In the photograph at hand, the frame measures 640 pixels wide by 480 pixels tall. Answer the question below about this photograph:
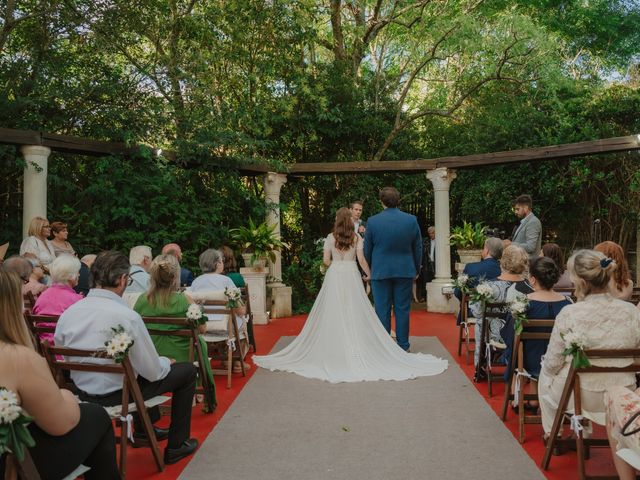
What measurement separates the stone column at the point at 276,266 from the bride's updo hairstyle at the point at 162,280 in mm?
5726

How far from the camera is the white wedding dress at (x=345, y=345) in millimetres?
5887

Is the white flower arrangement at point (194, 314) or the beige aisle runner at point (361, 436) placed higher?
the white flower arrangement at point (194, 314)

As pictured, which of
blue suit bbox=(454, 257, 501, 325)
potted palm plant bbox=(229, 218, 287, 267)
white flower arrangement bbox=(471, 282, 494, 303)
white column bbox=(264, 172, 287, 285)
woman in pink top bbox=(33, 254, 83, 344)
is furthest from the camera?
white column bbox=(264, 172, 287, 285)

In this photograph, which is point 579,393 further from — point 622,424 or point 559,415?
point 622,424

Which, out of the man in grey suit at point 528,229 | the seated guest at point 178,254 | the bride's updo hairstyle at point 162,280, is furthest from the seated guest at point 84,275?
the man in grey suit at point 528,229

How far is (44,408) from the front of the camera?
7.43ft

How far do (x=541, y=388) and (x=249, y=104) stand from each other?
10095 millimetres

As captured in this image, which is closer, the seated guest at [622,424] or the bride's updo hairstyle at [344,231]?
the seated guest at [622,424]

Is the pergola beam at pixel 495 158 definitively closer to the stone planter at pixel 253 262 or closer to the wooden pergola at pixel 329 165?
the wooden pergola at pixel 329 165

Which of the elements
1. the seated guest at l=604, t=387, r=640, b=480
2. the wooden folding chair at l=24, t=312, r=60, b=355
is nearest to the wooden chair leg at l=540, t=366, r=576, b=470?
the seated guest at l=604, t=387, r=640, b=480

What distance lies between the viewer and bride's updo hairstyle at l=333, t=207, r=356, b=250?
6.38 m

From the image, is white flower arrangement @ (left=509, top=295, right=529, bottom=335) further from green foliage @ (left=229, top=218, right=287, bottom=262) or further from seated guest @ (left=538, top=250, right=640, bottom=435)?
green foliage @ (left=229, top=218, right=287, bottom=262)

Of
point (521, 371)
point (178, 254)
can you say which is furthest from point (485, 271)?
point (178, 254)

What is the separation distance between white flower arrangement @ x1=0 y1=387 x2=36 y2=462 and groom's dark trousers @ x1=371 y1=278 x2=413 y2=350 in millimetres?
4919
